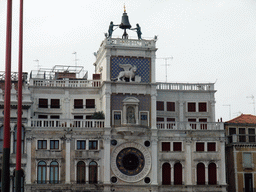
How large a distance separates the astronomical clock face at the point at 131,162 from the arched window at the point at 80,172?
3427mm

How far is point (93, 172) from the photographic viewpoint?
2440 inches

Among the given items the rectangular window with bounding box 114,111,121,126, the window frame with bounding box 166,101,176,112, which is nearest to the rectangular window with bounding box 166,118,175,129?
the window frame with bounding box 166,101,176,112

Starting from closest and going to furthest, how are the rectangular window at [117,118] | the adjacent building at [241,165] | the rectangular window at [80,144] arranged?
the rectangular window at [80,144] → the rectangular window at [117,118] → the adjacent building at [241,165]

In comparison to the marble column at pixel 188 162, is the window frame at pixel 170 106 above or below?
above

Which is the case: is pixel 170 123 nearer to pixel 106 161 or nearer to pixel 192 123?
pixel 192 123

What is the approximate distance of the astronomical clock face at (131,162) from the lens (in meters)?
62.1

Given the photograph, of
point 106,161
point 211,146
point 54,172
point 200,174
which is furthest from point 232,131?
point 54,172

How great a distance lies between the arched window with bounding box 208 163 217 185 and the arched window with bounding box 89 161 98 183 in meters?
13.4

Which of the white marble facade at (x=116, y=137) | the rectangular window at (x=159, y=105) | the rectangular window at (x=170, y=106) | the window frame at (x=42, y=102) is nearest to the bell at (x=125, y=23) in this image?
the white marble facade at (x=116, y=137)

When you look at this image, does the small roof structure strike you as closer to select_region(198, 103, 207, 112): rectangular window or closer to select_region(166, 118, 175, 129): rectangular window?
select_region(198, 103, 207, 112): rectangular window

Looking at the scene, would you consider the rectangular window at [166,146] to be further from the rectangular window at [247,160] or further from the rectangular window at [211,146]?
the rectangular window at [247,160]

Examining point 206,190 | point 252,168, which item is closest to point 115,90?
point 206,190

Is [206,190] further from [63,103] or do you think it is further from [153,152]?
[63,103]

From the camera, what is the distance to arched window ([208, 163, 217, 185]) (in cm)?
6389
